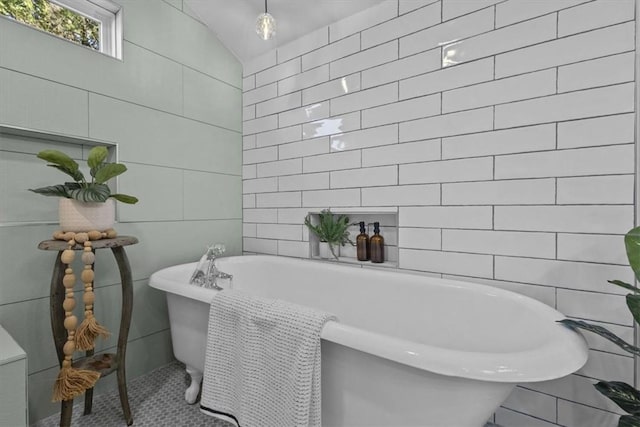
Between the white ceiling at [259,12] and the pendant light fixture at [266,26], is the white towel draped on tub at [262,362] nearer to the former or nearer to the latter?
the pendant light fixture at [266,26]

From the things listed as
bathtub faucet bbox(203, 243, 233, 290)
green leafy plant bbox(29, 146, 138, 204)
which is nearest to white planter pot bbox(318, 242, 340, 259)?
bathtub faucet bbox(203, 243, 233, 290)

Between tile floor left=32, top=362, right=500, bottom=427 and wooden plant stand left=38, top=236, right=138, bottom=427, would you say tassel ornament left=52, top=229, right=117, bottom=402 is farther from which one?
tile floor left=32, top=362, right=500, bottom=427

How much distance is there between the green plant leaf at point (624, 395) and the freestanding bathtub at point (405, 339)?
213 millimetres

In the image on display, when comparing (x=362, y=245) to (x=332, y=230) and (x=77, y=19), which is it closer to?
(x=332, y=230)

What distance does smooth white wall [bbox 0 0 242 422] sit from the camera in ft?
4.82

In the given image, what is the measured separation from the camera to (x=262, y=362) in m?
1.12

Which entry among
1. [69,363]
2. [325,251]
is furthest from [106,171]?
[325,251]

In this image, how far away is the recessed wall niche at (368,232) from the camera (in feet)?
6.30

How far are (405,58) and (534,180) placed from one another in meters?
0.93

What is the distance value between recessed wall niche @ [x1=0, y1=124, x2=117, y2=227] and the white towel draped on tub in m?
1.04

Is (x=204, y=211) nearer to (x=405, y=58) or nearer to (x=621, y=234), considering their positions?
(x=405, y=58)

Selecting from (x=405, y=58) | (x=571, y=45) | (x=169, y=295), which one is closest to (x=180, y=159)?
(x=169, y=295)

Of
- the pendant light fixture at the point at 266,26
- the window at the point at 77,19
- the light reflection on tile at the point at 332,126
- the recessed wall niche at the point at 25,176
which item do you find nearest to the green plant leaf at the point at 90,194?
the recessed wall niche at the point at 25,176

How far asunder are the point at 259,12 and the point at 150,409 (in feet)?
8.04
